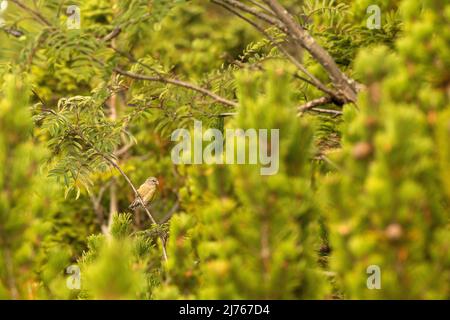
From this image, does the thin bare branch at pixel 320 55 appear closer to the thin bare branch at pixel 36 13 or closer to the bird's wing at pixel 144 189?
the thin bare branch at pixel 36 13

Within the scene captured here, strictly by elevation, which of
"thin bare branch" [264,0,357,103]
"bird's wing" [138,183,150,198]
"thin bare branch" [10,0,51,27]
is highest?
"thin bare branch" [10,0,51,27]

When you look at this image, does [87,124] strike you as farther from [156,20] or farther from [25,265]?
[25,265]

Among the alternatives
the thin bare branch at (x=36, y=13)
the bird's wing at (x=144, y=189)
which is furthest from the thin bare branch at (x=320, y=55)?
the bird's wing at (x=144, y=189)

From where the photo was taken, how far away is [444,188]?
8.89 feet

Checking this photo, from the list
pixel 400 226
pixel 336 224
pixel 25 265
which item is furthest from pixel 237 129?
pixel 25 265

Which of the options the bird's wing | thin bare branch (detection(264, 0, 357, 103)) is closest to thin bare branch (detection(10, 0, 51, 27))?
thin bare branch (detection(264, 0, 357, 103))

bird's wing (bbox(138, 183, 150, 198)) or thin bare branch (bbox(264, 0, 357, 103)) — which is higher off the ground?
thin bare branch (bbox(264, 0, 357, 103))

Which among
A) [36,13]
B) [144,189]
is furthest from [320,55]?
[144,189]

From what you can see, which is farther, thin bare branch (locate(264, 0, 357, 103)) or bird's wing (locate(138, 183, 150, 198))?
bird's wing (locate(138, 183, 150, 198))

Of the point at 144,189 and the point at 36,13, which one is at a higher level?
the point at 36,13

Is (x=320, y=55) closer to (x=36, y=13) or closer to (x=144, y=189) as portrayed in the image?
(x=36, y=13)

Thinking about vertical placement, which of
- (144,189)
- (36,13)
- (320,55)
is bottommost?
(144,189)

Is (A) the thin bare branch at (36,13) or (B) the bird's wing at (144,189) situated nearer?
(A) the thin bare branch at (36,13)

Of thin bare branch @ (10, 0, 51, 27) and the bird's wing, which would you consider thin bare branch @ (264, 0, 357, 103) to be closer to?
thin bare branch @ (10, 0, 51, 27)
